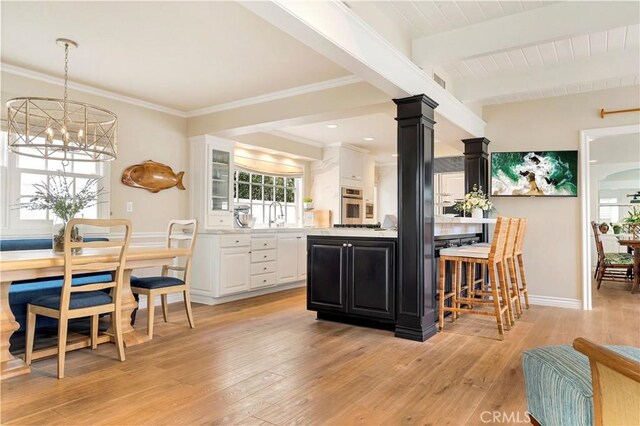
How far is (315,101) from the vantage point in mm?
4148

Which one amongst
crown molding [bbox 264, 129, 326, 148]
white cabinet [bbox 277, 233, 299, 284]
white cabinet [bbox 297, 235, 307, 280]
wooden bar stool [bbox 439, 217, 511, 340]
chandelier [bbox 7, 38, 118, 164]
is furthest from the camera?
crown molding [bbox 264, 129, 326, 148]

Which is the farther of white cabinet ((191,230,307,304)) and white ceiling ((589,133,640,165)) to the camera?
white ceiling ((589,133,640,165))

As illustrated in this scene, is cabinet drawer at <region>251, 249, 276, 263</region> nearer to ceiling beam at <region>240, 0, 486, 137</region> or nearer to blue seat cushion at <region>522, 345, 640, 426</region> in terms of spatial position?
ceiling beam at <region>240, 0, 486, 137</region>

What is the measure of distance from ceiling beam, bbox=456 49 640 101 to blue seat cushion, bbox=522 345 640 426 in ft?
10.5

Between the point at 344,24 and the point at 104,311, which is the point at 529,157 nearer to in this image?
the point at 344,24

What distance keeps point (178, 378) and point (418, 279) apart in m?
1.93

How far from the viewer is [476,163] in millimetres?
5109

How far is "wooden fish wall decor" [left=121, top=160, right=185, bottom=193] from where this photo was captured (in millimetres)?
4559

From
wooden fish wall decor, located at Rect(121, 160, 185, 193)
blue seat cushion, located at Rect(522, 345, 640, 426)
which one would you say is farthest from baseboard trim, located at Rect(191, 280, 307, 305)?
blue seat cushion, located at Rect(522, 345, 640, 426)

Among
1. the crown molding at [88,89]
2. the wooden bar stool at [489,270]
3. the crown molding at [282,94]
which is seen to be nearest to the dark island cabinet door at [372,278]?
the wooden bar stool at [489,270]

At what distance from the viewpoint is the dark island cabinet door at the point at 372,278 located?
351 cm

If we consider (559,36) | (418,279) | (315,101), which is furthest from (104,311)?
(559,36)

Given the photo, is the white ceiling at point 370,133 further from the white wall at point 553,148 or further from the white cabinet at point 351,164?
the white wall at point 553,148

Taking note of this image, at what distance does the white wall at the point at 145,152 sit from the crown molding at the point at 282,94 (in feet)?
1.39
